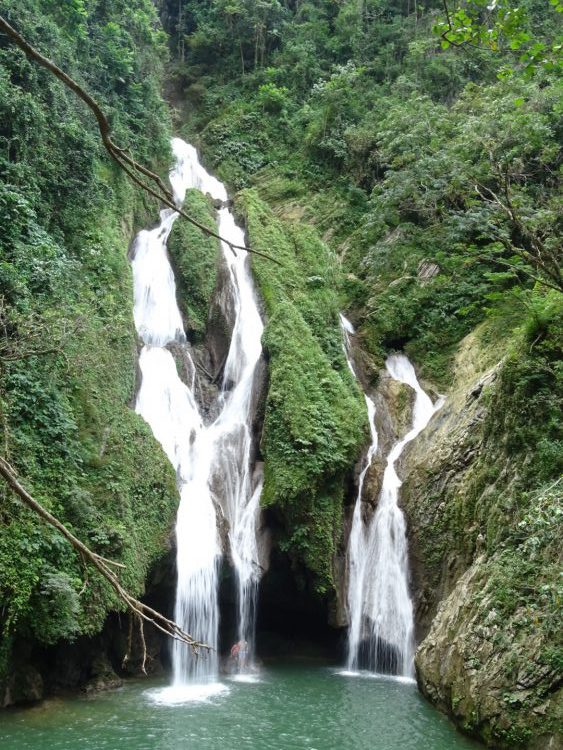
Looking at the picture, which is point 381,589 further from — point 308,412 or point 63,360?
point 63,360


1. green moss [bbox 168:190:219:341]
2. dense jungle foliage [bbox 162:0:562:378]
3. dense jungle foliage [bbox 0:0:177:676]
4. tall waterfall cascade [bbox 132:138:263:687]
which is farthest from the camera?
green moss [bbox 168:190:219:341]

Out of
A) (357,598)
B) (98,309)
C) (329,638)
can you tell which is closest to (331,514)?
(357,598)

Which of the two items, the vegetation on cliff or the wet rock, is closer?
the vegetation on cliff

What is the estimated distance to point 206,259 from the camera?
19188 millimetres

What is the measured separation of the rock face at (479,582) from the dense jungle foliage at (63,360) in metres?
5.06

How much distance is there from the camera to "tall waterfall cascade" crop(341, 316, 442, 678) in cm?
1259

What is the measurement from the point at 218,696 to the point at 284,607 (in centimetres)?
375

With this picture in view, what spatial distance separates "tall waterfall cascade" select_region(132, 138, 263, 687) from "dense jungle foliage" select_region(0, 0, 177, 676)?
0.83 metres

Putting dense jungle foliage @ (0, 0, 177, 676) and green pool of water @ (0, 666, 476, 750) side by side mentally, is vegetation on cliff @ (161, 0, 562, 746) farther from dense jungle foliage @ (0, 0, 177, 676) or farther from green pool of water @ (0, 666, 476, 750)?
dense jungle foliage @ (0, 0, 177, 676)

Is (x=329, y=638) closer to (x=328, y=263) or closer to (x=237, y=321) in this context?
Answer: (x=237, y=321)

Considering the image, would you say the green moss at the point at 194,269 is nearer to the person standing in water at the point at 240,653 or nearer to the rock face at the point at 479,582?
the rock face at the point at 479,582

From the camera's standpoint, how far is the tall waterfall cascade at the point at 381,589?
12586 mm

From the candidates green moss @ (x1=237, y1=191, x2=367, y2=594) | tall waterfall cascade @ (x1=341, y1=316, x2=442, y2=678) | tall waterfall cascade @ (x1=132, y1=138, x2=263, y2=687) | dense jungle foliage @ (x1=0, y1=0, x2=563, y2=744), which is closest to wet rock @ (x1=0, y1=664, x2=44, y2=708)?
dense jungle foliage @ (x1=0, y1=0, x2=563, y2=744)

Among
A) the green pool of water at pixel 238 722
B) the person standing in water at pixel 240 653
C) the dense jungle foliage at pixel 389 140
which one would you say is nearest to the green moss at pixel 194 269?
the dense jungle foliage at pixel 389 140
